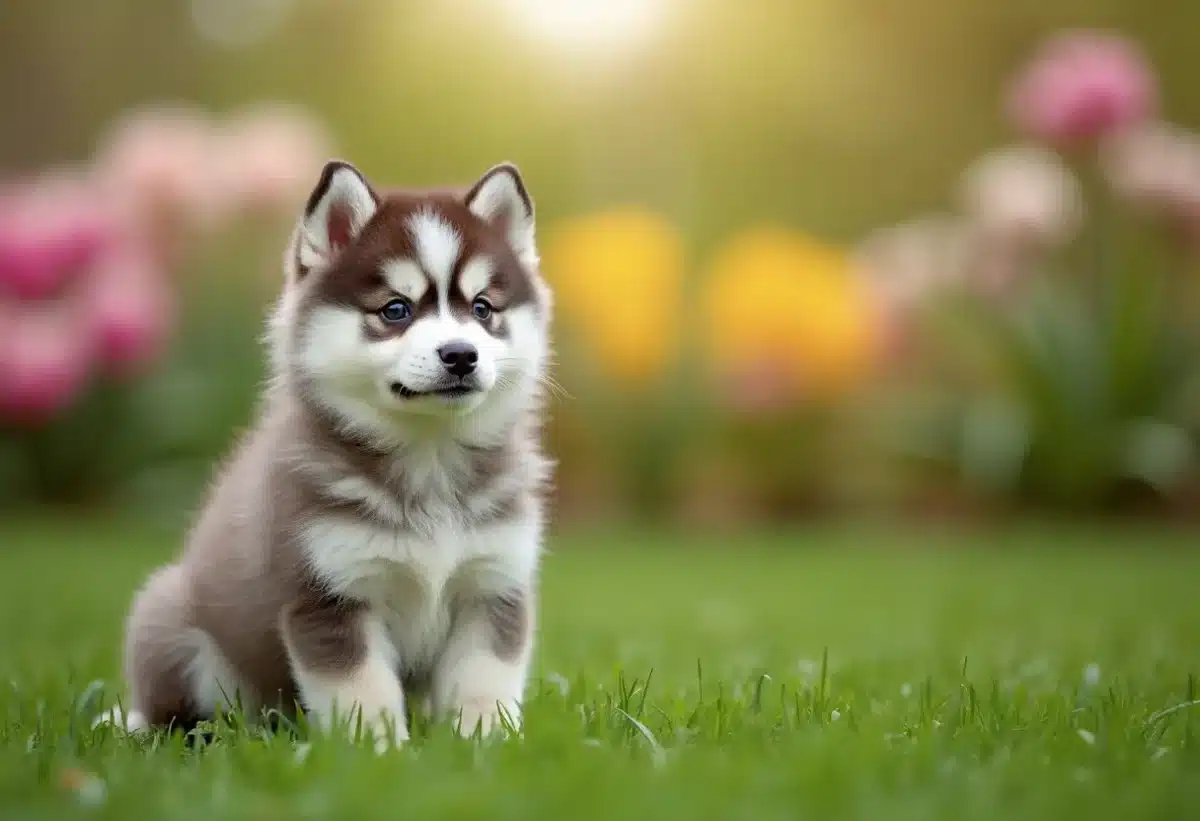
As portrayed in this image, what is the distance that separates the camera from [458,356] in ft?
9.27

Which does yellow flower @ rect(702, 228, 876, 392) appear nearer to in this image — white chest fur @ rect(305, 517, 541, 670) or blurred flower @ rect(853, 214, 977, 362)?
blurred flower @ rect(853, 214, 977, 362)

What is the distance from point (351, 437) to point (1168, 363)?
6.17 m

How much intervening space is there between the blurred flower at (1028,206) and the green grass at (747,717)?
285cm

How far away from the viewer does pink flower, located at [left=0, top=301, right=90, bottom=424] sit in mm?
7363

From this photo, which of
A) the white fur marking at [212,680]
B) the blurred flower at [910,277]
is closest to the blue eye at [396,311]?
the white fur marking at [212,680]

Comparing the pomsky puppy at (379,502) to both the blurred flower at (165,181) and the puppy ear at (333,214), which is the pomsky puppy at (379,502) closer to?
the puppy ear at (333,214)

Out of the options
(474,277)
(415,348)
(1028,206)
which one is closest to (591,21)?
(1028,206)

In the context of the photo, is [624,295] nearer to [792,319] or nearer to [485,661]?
[792,319]

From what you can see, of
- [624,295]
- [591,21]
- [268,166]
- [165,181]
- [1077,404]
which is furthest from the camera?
[591,21]

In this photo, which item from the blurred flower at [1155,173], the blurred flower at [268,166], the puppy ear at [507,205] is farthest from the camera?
the blurred flower at [268,166]

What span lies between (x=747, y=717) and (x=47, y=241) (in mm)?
6110

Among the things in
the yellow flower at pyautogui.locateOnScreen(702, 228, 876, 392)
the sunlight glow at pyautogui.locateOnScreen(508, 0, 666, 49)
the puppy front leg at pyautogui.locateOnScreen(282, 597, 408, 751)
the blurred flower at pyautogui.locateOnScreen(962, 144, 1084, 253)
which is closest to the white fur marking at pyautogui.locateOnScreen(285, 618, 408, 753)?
the puppy front leg at pyautogui.locateOnScreen(282, 597, 408, 751)

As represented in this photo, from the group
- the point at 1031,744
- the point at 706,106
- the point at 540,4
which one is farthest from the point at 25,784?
the point at 706,106

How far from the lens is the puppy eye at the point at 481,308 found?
120 inches
